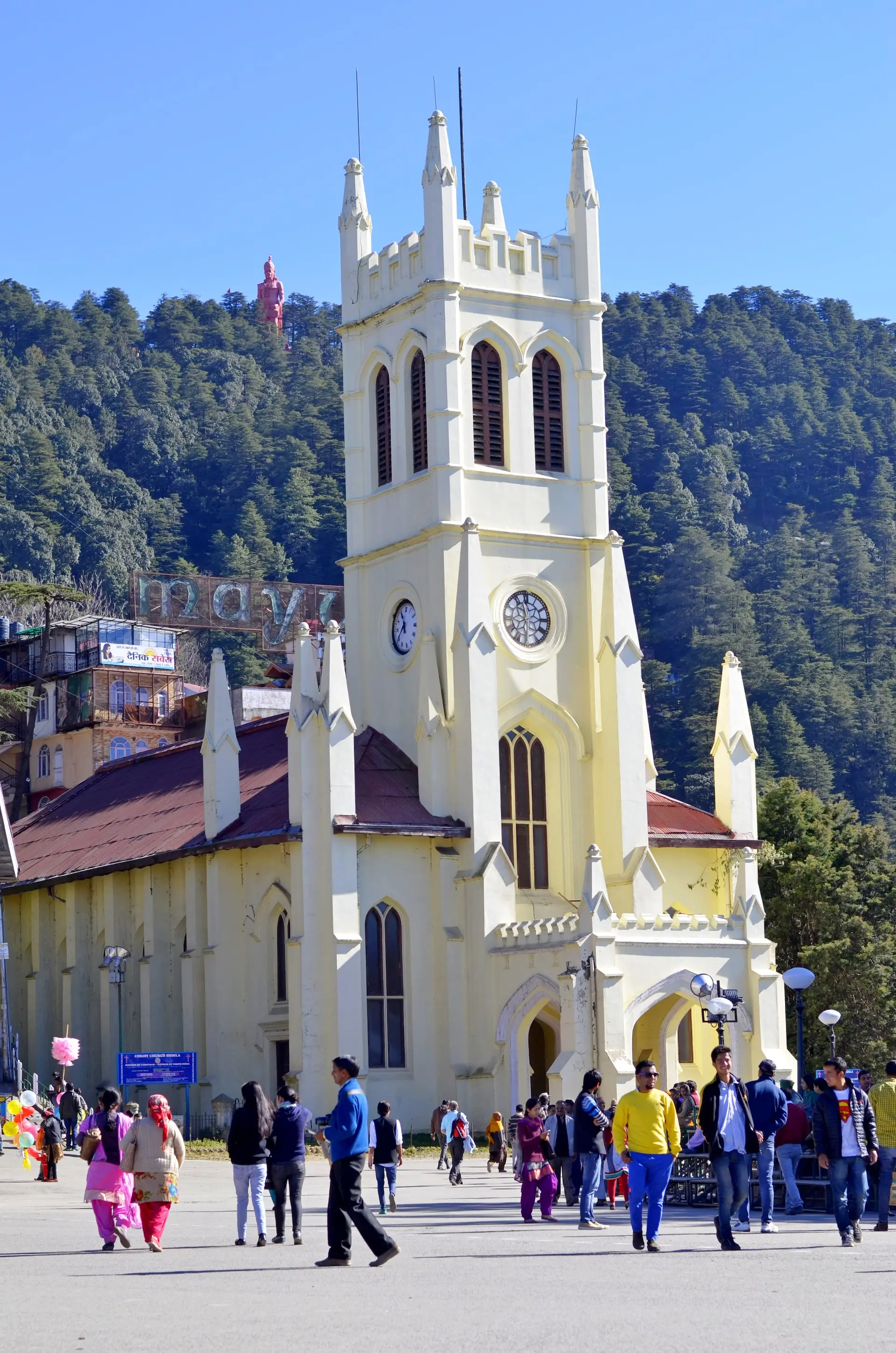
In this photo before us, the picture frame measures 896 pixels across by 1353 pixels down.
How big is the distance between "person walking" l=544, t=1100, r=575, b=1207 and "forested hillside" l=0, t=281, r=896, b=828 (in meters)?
76.1

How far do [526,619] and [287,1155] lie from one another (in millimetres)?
31824

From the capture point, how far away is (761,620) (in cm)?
13438

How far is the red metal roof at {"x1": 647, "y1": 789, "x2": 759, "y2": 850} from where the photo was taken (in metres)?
53.7

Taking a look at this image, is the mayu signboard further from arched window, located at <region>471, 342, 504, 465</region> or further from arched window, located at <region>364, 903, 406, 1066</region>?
arched window, located at <region>364, 903, 406, 1066</region>

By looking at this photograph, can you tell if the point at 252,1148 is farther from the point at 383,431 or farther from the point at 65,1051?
the point at 383,431

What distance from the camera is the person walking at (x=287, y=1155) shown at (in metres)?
22.2

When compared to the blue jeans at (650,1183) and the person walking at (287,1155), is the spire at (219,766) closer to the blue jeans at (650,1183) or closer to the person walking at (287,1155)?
the person walking at (287,1155)

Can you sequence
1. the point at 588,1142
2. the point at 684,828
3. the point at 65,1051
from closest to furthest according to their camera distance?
1. the point at 588,1142
2. the point at 65,1051
3. the point at 684,828

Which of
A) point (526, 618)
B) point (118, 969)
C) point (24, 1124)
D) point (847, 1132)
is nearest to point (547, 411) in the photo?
point (526, 618)

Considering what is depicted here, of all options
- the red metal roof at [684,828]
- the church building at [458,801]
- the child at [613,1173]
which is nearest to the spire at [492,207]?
the church building at [458,801]

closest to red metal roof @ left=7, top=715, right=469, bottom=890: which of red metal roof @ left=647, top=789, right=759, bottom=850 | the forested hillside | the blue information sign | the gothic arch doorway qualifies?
the gothic arch doorway

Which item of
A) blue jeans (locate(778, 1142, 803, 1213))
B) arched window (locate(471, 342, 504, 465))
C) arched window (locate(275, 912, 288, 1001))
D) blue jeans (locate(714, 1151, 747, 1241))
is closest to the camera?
blue jeans (locate(714, 1151, 747, 1241))

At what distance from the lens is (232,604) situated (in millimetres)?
100438

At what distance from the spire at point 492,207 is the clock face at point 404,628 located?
9685mm
